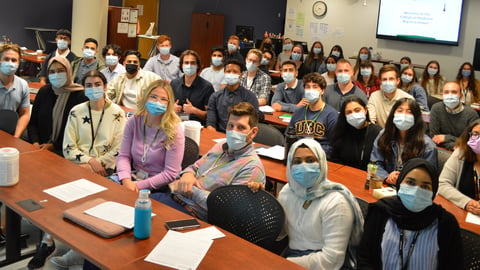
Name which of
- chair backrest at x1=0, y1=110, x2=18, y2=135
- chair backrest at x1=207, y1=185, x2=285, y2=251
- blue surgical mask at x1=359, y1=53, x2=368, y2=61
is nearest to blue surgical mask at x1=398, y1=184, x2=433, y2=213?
chair backrest at x1=207, y1=185, x2=285, y2=251

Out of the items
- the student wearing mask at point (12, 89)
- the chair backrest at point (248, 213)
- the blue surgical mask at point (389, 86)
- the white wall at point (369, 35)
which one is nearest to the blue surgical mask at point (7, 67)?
the student wearing mask at point (12, 89)

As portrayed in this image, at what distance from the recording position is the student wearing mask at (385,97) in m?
5.69

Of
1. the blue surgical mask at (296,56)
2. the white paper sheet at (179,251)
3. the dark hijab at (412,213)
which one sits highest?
the blue surgical mask at (296,56)

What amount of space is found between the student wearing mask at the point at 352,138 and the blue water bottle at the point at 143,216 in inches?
93.6

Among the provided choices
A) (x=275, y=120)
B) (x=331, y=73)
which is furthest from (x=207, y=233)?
(x=331, y=73)

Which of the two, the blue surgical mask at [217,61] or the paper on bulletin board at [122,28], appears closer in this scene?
the blue surgical mask at [217,61]

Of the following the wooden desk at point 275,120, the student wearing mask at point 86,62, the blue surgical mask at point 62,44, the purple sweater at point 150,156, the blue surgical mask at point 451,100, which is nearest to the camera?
the purple sweater at point 150,156

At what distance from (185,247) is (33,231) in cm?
227

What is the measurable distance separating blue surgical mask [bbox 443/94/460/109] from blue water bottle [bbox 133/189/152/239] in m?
4.17

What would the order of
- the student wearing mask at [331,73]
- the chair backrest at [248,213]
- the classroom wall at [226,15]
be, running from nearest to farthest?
the chair backrest at [248,213], the student wearing mask at [331,73], the classroom wall at [226,15]

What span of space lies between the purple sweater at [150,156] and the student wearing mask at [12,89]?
145cm

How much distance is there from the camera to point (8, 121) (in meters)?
4.30

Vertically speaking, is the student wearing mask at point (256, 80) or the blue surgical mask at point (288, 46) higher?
the blue surgical mask at point (288, 46)

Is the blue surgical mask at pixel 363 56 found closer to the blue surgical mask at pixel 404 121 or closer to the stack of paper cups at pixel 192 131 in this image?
the blue surgical mask at pixel 404 121
